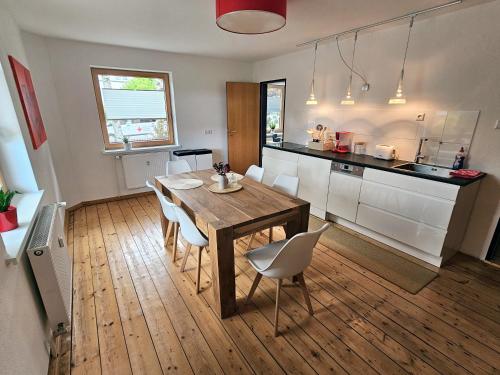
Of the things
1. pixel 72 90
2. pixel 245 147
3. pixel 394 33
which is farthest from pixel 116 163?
pixel 394 33

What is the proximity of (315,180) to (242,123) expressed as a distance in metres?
2.36

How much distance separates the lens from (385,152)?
2965mm

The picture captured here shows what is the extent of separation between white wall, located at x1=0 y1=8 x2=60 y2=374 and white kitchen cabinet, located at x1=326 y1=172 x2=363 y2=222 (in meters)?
2.99

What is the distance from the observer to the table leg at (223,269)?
162 cm

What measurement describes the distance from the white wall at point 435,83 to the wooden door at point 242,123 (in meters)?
1.69

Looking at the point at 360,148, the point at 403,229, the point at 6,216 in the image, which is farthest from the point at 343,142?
the point at 6,216

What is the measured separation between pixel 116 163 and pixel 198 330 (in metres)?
3.26

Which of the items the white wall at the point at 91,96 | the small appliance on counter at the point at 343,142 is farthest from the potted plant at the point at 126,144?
the small appliance on counter at the point at 343,142

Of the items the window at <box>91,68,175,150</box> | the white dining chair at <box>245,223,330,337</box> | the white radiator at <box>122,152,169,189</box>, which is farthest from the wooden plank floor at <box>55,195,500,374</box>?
the window at <box>91,68,175,150</box>

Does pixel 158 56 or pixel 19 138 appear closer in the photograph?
pixel 19 138

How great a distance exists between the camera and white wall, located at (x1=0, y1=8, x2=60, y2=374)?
1.04 m

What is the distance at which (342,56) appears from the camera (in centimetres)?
334

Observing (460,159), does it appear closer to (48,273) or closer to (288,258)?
(288,258)

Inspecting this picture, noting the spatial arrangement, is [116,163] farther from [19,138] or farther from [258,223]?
[258,223]
